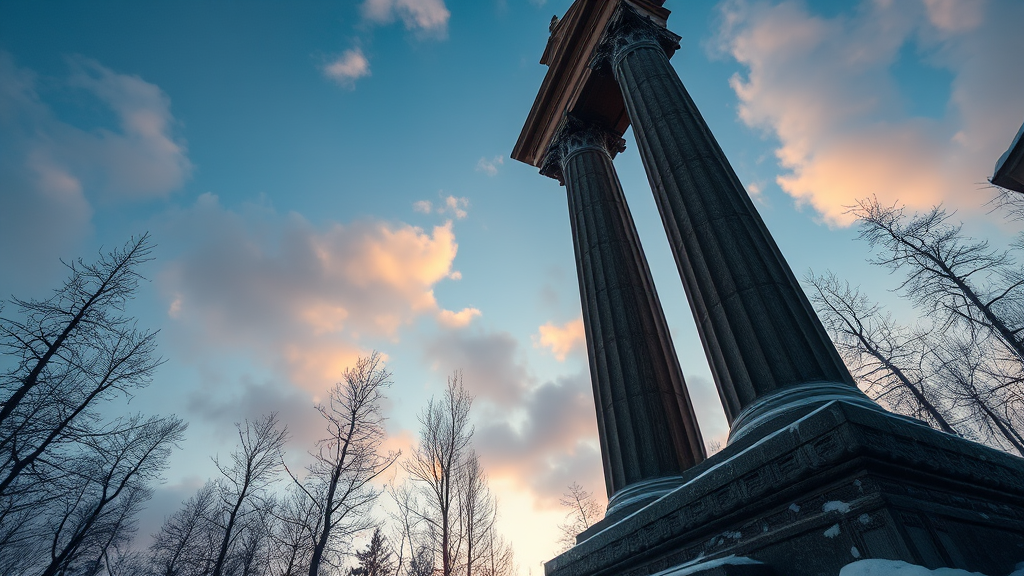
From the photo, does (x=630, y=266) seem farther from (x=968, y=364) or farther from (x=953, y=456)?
(x=968, y=364)

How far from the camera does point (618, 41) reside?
12023mm

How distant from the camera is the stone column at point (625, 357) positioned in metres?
7.88

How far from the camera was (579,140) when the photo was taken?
13.9m

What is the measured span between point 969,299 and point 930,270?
167cm

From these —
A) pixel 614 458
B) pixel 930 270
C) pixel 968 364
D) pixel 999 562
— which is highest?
pixel 930 270

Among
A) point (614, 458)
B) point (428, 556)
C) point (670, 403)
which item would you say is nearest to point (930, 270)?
point (670, 403)

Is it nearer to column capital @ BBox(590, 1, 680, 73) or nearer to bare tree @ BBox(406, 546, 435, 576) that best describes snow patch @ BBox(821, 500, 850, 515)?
column capital @ BBox(590, 1, 680, 73)

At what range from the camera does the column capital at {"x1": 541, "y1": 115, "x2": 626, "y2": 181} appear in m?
13.9

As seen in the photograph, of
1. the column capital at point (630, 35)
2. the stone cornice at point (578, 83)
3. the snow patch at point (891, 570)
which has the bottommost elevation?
the snow patch at point (891, 570)

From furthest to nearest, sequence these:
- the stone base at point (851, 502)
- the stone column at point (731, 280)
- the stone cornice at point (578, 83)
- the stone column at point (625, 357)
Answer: the stone cornice at point (578, 83), the stone column at point (625, 357), the stone column at point (731, 280), the stone base at point (851, 502)

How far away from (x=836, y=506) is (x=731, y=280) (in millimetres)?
3554

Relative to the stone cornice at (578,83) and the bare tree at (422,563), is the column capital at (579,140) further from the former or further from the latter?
the bare tree at (422,563)

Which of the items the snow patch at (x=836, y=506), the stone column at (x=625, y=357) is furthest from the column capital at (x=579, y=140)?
the snow patch at (x=836, y=506)

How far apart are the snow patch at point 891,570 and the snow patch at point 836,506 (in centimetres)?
57
